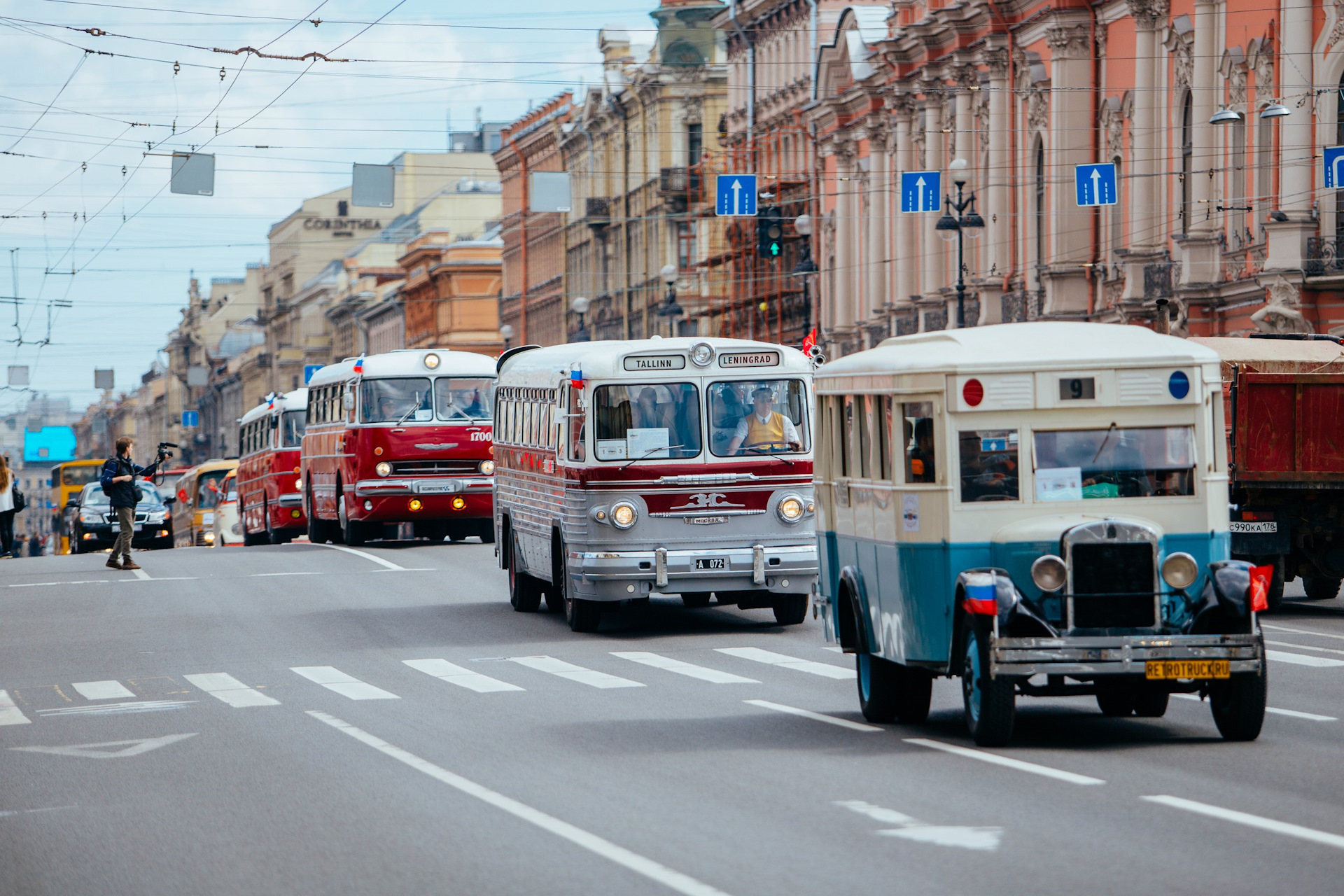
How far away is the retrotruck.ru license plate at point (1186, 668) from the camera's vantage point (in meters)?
12.5

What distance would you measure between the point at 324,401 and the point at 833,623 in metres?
26.6

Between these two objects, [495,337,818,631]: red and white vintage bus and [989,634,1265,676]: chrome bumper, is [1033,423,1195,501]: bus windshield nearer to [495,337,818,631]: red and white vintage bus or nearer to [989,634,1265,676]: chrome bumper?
[989,634,1265,676]: chrome bumper

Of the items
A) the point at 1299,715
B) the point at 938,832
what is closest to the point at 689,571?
the point at 1299,715

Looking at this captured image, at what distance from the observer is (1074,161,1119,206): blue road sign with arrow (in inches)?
1720

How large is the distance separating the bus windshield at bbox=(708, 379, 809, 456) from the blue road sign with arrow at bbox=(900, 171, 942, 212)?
23959mm

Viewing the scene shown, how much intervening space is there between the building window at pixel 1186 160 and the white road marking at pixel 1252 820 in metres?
36.8

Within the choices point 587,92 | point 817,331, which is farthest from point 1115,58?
point 587,92

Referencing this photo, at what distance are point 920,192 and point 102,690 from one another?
3049 centimetres

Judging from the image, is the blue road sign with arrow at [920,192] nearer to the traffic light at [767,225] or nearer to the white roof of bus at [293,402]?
the white roof of bus at [293,402]

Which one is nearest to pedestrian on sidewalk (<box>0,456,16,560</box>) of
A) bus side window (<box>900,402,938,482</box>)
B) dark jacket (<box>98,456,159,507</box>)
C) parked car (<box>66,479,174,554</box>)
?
dark jacket (<box>98,456,159,507</box>)

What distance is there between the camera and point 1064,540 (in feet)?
42.2

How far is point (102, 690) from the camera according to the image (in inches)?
721

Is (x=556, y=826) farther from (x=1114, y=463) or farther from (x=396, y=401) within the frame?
(x=396, y=401)

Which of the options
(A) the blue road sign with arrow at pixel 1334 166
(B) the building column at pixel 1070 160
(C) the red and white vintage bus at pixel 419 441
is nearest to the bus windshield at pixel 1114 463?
(C) the red and white vintage bus at pixel 419 441
